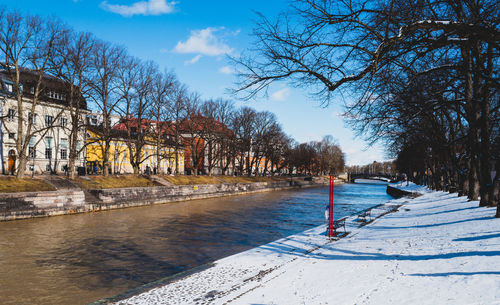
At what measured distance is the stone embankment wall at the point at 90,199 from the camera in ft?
74.4

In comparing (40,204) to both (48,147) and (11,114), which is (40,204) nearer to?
(11,114)

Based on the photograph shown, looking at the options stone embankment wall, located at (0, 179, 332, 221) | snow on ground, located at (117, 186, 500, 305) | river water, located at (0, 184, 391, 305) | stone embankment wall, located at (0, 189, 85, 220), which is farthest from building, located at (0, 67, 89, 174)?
snow on ground, located at (117, 186, 500, 305)

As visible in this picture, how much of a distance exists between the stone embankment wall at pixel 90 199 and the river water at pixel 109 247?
1321 mm

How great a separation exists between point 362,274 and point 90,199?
85.4 feet

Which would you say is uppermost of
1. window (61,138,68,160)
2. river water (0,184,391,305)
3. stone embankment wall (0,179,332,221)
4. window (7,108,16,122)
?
window (7,108,16,122)

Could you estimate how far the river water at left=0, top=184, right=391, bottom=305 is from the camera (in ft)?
32.9

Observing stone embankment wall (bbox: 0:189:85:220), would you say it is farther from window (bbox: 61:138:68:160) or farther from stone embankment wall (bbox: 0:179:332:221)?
window (bbox: 61:138:68:160)

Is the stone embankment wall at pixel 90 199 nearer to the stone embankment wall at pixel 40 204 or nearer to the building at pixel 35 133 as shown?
the stone embankment wall at pixel 40 204

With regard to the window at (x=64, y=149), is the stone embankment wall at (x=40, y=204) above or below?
below

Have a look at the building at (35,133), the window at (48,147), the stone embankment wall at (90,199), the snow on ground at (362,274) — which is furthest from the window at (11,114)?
the snow on ground at (362,274)

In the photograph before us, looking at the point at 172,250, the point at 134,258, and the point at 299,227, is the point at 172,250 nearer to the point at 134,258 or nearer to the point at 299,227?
the point at 134,258

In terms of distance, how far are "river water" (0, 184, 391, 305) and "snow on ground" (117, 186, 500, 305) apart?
3.03 m

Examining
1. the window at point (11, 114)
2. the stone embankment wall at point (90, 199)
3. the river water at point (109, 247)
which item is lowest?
the river water at point (109, 247)

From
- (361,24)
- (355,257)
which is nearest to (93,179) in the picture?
(355,257)
